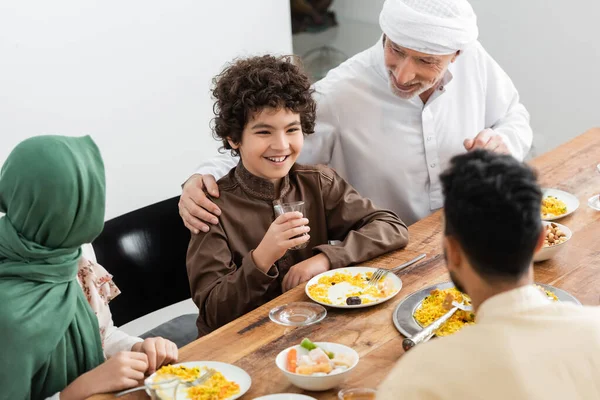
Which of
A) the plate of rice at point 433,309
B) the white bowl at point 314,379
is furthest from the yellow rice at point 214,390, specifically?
the plate of rice at point 433,309

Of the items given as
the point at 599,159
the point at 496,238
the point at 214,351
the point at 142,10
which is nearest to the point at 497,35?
the point at 599,159

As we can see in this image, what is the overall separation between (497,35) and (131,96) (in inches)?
89.0

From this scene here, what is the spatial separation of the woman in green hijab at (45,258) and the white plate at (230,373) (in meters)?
0.11

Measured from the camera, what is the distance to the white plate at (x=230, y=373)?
161 cm

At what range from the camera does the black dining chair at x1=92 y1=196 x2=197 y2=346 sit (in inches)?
92.4

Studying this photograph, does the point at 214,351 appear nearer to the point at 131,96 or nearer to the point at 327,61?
the point at 131,96

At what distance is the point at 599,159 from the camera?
9.88 ft

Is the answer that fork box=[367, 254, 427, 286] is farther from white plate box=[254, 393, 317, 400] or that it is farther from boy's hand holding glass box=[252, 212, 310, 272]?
white plate box=[254, 393, 317, 400]

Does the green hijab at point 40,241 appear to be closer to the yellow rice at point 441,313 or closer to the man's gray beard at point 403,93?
the yellow rice at point 441,313

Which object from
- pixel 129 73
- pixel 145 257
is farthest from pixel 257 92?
pixel 129 73

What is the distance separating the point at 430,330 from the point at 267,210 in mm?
741

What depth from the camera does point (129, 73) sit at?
355cm

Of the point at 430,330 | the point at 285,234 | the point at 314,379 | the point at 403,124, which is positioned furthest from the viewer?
the point at 403,124

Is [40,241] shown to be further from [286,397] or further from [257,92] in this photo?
[257,92]
